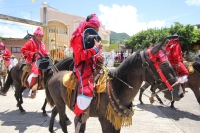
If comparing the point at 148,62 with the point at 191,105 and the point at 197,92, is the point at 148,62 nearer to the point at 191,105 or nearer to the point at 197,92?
the point at 197,92

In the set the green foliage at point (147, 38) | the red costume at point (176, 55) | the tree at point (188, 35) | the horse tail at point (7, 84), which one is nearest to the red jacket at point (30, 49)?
the horse tail at point (7, 84)

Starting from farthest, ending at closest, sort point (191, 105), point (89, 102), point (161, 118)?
point (191, 105)
point (161, 118)
point (89, 102)

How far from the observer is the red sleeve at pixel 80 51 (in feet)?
7.52

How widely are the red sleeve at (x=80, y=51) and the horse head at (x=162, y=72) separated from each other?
2.36 ft

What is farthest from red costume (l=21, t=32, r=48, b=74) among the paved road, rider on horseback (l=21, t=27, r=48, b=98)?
the paved road

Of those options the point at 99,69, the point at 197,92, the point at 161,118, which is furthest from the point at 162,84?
the point at 197,92

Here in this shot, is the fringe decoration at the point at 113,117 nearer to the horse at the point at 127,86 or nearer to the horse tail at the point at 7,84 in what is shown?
the horse at the point at 127,86

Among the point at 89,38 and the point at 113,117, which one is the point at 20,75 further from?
the point at 113,117

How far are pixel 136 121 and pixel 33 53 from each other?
3.49 metres

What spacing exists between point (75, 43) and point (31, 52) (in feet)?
8.77

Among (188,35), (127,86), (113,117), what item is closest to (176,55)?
(127,86)

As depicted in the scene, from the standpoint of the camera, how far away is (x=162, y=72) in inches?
87.0

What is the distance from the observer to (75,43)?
251 centimetres

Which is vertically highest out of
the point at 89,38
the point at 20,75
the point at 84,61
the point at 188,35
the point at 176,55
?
the point at 188,35
